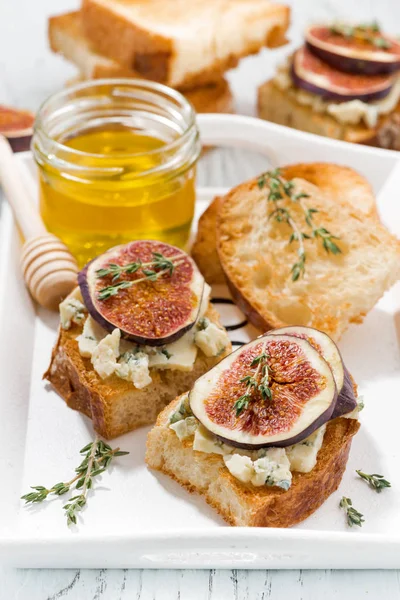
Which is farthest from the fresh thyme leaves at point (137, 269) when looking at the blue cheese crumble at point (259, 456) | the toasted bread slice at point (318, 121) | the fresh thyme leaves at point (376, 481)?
the toasted bread slice at point (318, 121)

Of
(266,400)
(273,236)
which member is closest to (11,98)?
(273,236)

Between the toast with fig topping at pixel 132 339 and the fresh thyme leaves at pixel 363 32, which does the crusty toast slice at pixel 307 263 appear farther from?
the fresh thyme leaves at pixel 363 32

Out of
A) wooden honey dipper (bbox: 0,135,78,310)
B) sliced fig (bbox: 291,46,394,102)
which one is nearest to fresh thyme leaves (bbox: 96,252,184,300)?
wooden honey dipper (bbox: 0,135,78,310)

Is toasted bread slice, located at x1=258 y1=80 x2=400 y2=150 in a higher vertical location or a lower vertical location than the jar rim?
lower

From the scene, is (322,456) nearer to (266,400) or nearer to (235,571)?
(266,400)

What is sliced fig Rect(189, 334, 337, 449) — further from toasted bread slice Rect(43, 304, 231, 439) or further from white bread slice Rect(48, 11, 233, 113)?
white bread slice Rect(48, 11, 233, 113)

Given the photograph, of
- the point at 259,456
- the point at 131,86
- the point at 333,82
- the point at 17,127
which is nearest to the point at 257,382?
the point at 259,456

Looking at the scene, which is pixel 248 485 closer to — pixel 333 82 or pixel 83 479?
pixel 83 479
